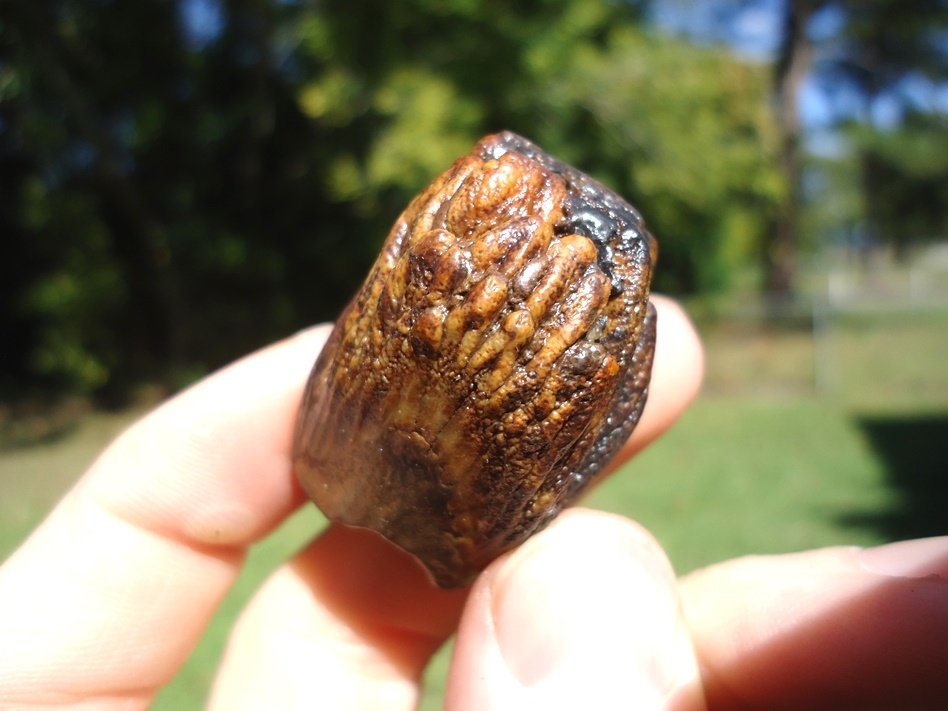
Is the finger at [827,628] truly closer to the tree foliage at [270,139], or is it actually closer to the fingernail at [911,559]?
the fingernail at [911,559]

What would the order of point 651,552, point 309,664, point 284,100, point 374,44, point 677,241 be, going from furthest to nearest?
point 677,241
point 284,100
point 374,44
point 309,664
point 651,552

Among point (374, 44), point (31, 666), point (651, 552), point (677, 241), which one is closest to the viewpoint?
point (651, 552)

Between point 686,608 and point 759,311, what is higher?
point 686,608

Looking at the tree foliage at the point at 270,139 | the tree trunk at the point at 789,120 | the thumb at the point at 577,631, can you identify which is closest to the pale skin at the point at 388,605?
the thumb at the point at 577,631

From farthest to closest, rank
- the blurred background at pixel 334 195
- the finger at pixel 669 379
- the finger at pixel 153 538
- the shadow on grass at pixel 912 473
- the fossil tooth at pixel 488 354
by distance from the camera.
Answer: the blurred background at pixel 334 195 → the shadow on grass at pixel 912 473 → the finger at pixel 669 379 → the finger at pixel 153 538 → the fossil tooth at pixel 488 354

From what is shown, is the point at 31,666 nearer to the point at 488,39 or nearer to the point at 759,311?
the point at 488,39

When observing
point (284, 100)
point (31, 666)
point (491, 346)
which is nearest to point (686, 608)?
point (491, 346)

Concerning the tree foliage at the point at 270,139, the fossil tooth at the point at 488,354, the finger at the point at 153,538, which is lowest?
the tree foliage at the point at 270,139
